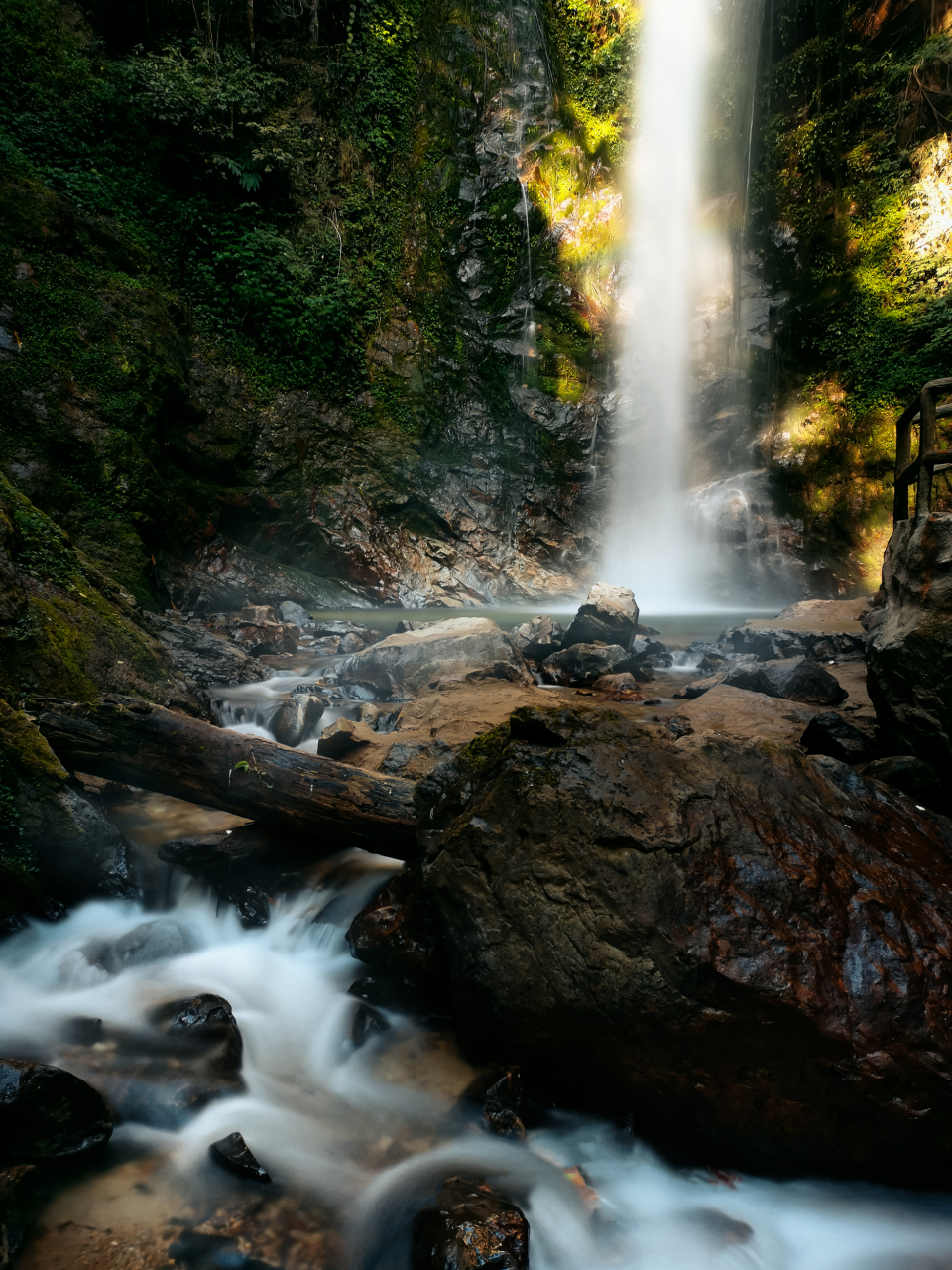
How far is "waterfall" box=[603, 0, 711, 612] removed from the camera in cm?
1781

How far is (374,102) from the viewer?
1520 centimetres

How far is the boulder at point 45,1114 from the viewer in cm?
175

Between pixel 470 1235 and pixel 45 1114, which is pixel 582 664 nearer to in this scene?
pixel 470 1235

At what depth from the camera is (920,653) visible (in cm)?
287

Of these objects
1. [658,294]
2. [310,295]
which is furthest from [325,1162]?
[658,294]

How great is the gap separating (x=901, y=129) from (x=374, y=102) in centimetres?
1266

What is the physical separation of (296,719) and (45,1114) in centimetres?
367

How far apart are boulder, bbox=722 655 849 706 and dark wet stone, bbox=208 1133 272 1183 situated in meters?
5.21

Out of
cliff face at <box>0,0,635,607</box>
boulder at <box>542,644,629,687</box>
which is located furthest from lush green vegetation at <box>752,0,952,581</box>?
boulder at <box>542,644,629,687</box>

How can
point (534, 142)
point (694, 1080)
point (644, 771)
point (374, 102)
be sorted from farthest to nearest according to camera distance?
point (534, 142) < point (374, 102) < point (644, 771) < point (694, 1080)

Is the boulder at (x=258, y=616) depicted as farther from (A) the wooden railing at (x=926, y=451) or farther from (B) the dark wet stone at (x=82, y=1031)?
(A) the wooden railing at (x=926, y=451)

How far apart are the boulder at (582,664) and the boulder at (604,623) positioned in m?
0.43

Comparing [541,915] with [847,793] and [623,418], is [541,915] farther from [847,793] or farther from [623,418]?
[623,418]

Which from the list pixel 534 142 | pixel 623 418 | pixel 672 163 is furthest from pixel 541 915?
pixel 672 163
